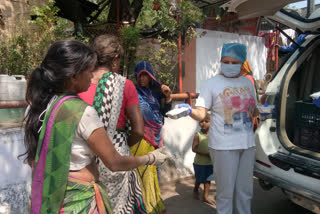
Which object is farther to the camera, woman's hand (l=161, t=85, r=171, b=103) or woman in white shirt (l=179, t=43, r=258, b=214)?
woman's hand (l=161, t=85, r=171, b=103)

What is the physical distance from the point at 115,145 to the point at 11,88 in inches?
61.4

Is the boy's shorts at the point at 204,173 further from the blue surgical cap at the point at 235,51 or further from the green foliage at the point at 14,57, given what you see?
the green foliage at the point at 14,57

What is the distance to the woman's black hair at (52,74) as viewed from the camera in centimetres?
120

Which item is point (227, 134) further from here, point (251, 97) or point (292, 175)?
point (292, 175)

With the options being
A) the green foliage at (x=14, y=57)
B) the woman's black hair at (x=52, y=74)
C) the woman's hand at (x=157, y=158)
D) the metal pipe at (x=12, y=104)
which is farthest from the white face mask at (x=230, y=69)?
the green foliage at (x=14, y=57)

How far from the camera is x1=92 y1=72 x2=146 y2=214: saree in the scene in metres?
1.71

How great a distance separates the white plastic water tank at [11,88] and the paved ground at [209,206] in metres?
2.11

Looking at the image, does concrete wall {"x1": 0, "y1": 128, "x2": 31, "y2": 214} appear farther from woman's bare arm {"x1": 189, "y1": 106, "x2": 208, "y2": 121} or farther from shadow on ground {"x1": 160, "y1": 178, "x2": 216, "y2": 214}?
woman's bare arm {"x1": 189, "y1": 106, "x2": 208, "y2": 121}

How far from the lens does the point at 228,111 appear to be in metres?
2.32

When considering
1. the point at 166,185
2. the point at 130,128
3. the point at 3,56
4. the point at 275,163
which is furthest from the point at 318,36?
the point at 3,56

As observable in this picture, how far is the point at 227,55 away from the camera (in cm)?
236

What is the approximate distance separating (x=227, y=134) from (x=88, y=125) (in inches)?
57.2

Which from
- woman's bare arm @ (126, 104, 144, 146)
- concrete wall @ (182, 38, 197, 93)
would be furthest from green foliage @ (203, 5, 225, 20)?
woman's bare arm @ (126, 104, 144, 146)

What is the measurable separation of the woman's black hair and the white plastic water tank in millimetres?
1704
